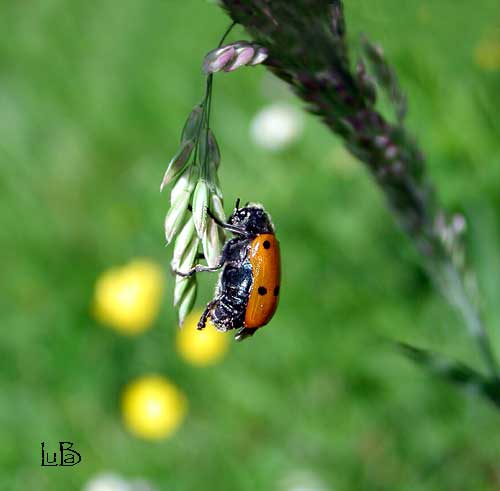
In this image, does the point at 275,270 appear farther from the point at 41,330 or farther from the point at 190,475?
the point at 41,330

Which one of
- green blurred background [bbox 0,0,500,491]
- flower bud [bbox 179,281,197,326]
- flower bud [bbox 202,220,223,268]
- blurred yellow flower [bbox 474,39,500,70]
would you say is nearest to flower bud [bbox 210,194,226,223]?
flower bud [bbox 202,220,223,268]

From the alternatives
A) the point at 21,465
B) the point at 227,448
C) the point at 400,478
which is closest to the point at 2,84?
the point at 21,465

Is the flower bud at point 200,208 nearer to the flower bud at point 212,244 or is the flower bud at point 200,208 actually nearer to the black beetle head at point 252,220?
the flower bud at point 212,244

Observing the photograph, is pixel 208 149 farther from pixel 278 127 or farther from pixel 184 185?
pixel 278 127

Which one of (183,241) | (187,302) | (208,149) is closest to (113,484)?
(187,302)

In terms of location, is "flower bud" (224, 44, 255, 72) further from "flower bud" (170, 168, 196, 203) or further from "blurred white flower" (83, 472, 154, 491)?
"blurred white flower" (83, 472, 154, 491)

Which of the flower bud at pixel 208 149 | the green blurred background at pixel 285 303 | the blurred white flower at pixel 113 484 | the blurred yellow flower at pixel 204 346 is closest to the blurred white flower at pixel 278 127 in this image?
the green blurred background at pixel 285 303
